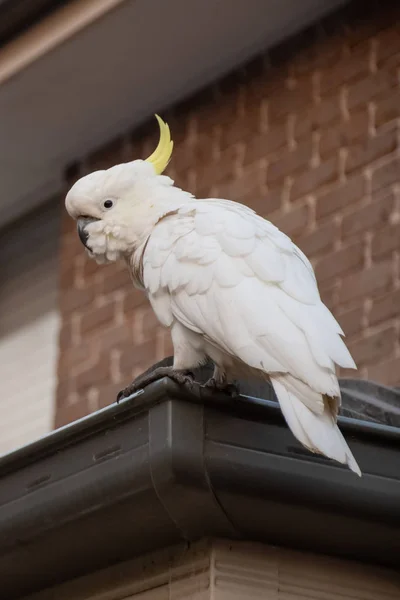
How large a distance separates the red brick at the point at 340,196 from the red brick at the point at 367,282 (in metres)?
0.24

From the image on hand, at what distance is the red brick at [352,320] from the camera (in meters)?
3.29

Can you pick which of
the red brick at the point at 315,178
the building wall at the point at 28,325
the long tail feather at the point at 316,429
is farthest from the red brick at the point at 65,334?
the long tail feather at the point at 316,429

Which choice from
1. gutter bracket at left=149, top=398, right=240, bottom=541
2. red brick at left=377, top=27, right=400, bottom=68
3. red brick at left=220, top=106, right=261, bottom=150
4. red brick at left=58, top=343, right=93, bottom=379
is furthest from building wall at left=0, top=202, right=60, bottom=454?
gutter bracket at left=149, top=398, right=240, bottom=541

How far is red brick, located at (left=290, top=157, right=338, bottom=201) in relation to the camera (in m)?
3.57

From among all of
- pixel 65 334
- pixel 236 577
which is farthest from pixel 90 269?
pixel 236 577

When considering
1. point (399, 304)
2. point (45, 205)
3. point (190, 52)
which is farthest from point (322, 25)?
point (45, 205)

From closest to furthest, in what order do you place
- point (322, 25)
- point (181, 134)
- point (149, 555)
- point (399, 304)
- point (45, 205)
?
point (149, 555) < point (399, 304) < point (322, 25) < point (181, 134) < point (45, 205)

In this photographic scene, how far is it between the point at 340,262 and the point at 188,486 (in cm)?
162

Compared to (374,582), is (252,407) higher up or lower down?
higher up

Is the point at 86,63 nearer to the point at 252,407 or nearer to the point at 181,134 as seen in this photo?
the point at 181,134

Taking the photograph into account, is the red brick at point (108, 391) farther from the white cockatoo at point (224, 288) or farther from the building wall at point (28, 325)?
the white cockatoo at point (224, 288)

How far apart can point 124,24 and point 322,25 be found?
0.62 m

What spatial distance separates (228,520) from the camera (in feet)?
6.47

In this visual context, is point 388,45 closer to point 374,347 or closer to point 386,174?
point 386,174
